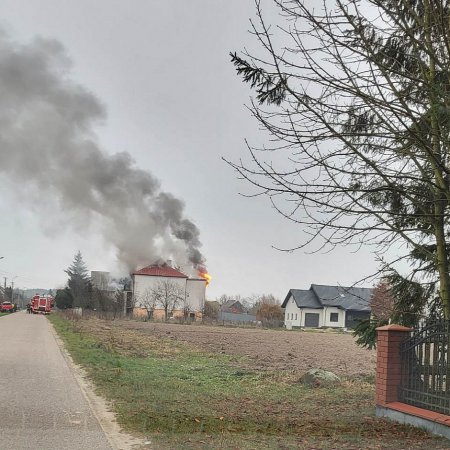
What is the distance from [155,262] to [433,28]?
5728 cm

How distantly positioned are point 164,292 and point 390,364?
6238 centimetres

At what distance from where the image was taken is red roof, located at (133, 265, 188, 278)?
67250 millimetres

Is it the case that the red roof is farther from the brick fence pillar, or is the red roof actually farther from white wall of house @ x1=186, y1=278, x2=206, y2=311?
the brick fence pillar

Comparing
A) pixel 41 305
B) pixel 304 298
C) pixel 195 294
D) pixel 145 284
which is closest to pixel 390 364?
pixel 145 284

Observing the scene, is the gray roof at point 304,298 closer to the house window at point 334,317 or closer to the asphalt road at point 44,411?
the house window at point 334,317

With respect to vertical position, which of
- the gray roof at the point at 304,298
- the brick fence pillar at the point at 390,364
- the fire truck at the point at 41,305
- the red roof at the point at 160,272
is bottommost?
the fire truck at the point at 41,305

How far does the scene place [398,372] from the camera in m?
8.38

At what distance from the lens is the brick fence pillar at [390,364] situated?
27.5 ft

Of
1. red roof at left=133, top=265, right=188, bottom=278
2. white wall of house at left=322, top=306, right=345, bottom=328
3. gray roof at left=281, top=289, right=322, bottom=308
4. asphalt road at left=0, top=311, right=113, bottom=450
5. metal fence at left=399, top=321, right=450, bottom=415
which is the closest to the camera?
asphalt road at left=0, top=311, right=113, bottom=450

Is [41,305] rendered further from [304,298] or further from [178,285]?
[304,298]

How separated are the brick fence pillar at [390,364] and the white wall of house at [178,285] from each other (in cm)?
6044

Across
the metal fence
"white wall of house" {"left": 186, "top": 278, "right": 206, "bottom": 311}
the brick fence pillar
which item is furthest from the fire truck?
the metal fence

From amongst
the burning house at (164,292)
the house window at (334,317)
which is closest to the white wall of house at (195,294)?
the burning house at (164,292)

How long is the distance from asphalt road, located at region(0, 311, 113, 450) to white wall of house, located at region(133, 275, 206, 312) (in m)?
55.7
